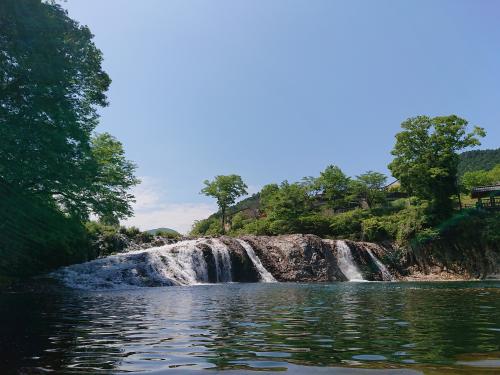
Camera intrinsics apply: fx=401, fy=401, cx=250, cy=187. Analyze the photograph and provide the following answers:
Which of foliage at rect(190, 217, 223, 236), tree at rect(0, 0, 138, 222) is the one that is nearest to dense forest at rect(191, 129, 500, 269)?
foliage at rect(190, 217, 223, 236)

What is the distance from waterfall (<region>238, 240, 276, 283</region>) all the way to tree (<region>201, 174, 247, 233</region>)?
37.6 metres

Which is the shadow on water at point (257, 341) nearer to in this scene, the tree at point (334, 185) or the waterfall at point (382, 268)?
the waterfall at point (382, 268)

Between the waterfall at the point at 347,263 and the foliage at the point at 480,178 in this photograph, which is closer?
the waterfall at the point at 347,263

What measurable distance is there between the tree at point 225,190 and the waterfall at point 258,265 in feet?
123

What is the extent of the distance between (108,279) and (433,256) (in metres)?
36.2

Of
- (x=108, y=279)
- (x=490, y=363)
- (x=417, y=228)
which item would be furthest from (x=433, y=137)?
(x=490, y=363)

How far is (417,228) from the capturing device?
A: 47.8 m

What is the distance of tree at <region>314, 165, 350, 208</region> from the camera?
65750 mm

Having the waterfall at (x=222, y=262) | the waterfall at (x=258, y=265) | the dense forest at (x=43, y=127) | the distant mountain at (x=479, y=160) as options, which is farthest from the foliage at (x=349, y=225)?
the distant mountain at (x=479, y=160)

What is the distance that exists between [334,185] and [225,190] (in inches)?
885

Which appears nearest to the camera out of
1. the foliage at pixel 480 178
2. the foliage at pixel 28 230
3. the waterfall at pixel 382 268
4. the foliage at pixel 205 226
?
the foliage at pixel 28 230

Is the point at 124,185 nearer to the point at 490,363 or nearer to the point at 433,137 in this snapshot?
the point at 490,363

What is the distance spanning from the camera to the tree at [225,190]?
7850 cm

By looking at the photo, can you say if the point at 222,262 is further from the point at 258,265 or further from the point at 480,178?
the point at 480,178
